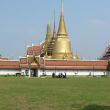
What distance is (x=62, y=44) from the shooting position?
311 feet

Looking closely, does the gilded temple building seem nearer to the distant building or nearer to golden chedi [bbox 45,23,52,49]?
the distant building

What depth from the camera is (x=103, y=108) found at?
15109 millimetres

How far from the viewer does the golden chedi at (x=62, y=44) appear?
93.3 meters

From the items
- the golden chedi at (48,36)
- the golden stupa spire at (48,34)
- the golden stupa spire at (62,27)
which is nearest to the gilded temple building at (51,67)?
the golden stupa spire at (62,27)

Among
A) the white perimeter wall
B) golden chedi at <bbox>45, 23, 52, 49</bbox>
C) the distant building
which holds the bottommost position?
the white perimeter wall

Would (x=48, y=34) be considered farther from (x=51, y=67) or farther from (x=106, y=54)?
(x=51, y=67)

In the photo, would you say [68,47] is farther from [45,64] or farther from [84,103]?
[84,103]

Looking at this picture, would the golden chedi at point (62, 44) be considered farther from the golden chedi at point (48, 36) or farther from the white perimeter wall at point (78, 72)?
the white perimeter wall at point (78, 72)

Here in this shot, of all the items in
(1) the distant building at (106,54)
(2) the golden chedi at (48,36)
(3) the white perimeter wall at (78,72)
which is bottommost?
(3) the white perimeter wall at (78,72)

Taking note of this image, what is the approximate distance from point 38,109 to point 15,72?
69.1 metres

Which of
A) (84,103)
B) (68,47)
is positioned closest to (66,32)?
(68,47)

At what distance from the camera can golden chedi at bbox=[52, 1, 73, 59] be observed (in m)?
93.3

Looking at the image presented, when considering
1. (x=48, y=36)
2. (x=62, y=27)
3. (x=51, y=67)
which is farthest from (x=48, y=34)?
(x=51, y=67)

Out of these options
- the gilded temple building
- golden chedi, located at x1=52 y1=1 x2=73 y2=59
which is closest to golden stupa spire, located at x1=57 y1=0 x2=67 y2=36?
golden chedi, located at x1=52 y1=1 x2=73 y2=59
